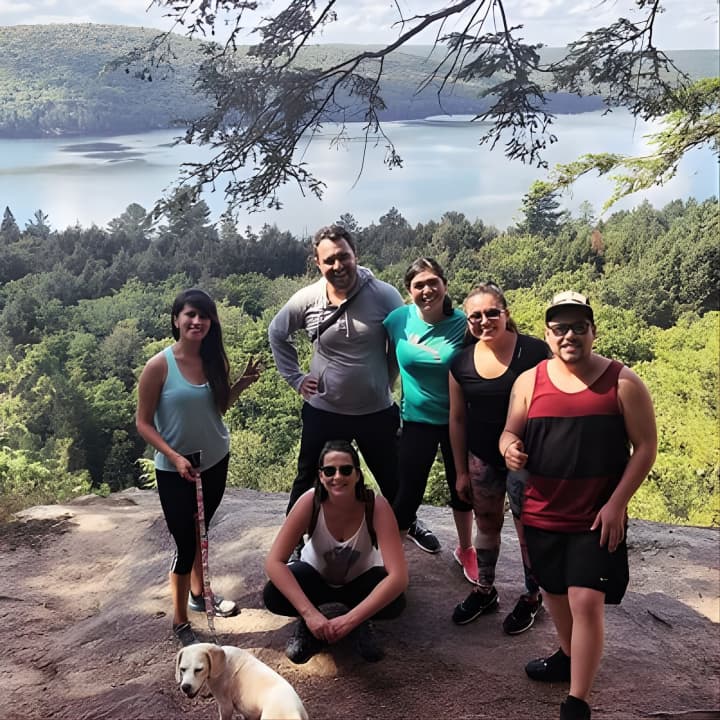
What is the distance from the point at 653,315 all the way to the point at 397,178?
4.59 m

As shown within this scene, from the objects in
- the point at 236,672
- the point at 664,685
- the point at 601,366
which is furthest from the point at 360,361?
the point at 664,685

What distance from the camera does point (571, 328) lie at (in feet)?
6.16

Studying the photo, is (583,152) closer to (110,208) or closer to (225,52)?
(225,52)

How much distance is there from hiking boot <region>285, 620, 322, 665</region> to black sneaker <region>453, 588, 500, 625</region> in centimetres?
59

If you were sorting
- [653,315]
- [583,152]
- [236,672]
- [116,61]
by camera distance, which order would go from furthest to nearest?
[653,315], [583,152], [116,61], [236,672]

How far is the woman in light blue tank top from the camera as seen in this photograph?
7.54ft

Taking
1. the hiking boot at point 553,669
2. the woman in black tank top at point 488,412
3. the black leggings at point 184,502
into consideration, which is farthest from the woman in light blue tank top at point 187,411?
the hiking boot at point 553,669

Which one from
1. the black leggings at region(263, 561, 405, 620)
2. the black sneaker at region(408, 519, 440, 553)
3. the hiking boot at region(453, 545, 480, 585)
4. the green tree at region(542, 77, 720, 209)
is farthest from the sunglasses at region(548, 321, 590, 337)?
the green tree at region(542, 77, 720, 209)

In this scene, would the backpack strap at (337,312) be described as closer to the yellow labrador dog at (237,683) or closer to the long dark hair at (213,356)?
the long dark hair at (213,356)

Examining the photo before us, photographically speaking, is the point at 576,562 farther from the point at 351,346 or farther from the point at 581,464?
the point at 351,346

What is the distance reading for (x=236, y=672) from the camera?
1.85m

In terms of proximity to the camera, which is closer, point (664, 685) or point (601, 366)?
point (601, 366)

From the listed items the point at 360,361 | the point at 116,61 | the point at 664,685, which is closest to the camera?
the point at 664,685

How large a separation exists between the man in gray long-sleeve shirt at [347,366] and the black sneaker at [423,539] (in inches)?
22.3
